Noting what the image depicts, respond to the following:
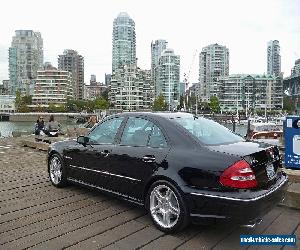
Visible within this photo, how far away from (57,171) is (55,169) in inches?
3.9

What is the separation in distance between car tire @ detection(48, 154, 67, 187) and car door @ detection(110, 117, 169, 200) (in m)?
1.70

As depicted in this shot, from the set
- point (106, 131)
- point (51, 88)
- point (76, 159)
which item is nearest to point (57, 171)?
point (76, 159)

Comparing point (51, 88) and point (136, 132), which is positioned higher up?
point (51, 88)

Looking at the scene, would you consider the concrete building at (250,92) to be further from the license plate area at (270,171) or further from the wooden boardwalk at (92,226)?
the license plate area at (270,171)

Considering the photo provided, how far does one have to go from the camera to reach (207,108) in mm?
119750

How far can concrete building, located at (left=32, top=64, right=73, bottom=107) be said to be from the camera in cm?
15412

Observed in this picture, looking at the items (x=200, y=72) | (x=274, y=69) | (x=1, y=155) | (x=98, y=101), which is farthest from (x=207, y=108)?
(x=1, y=155)

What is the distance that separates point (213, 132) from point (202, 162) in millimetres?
947

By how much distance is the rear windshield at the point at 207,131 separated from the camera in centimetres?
447

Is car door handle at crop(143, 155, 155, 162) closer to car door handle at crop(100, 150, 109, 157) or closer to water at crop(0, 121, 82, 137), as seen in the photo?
car door handle at crop(100, 150, 109, 157)

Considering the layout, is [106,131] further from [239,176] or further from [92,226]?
[239,176]

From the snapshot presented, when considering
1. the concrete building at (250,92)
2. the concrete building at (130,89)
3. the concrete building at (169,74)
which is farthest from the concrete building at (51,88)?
the concrete building at (250,92)

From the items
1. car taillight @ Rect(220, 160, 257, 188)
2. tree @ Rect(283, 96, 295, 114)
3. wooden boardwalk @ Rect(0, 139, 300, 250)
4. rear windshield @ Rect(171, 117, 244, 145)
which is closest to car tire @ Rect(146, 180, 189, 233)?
wooden boardwalk @ Rect(0, 139, 300, 250)

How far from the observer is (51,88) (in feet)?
509
